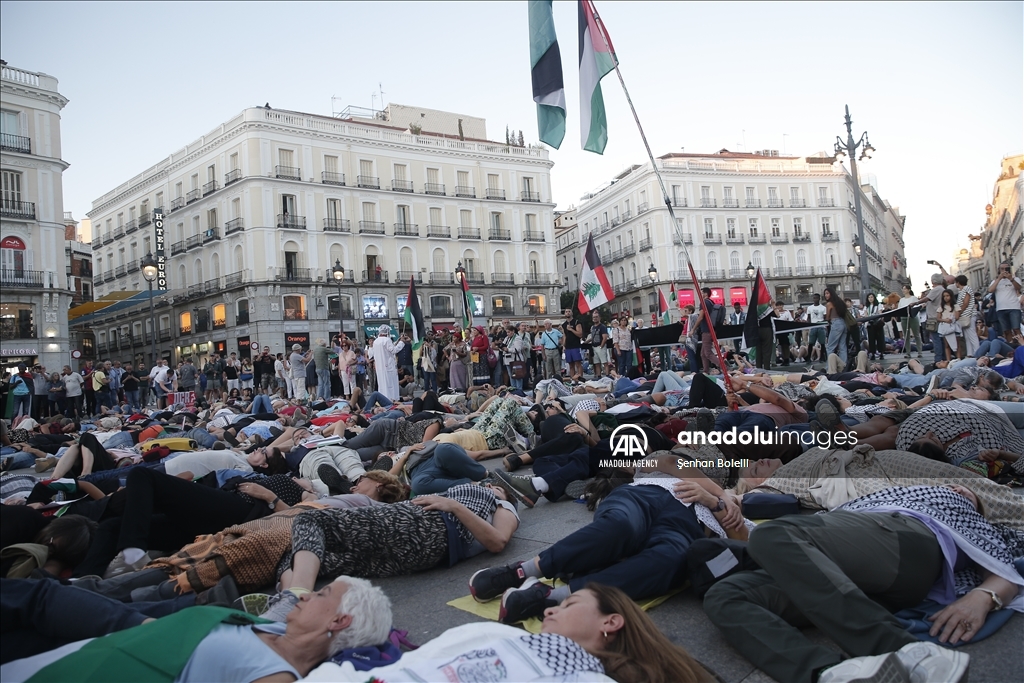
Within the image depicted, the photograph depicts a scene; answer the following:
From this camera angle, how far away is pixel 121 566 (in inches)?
148

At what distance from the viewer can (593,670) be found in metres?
2.37

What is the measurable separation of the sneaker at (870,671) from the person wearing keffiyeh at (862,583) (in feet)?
0.13

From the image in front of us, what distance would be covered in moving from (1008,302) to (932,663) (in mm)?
11383

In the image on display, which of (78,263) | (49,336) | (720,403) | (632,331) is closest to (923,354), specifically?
(632,331)

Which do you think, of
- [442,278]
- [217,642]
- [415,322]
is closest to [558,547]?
[217,642]

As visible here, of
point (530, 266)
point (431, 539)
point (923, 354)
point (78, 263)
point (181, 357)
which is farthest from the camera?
point (78, 263)

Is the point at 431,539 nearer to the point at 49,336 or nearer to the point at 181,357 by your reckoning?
the point at 49,336

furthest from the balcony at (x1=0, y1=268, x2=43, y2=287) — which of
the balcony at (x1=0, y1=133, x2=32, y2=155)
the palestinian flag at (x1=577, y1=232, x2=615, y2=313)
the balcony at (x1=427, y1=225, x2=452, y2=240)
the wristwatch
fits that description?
the wristwatch

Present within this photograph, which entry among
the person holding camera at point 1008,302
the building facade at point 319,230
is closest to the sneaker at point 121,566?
the person holding camera at point 1008,302

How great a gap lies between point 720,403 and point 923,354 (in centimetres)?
928

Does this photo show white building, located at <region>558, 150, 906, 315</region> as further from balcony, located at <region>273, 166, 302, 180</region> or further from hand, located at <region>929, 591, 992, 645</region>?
hand, located at <region>929, 591, 992, 645</region>

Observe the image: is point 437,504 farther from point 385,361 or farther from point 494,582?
point 385,361

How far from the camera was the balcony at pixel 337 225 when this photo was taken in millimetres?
43656

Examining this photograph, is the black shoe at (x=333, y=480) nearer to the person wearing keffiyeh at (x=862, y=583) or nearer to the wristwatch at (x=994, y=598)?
the person wearing keffiyeh at (x=862, y=583)
